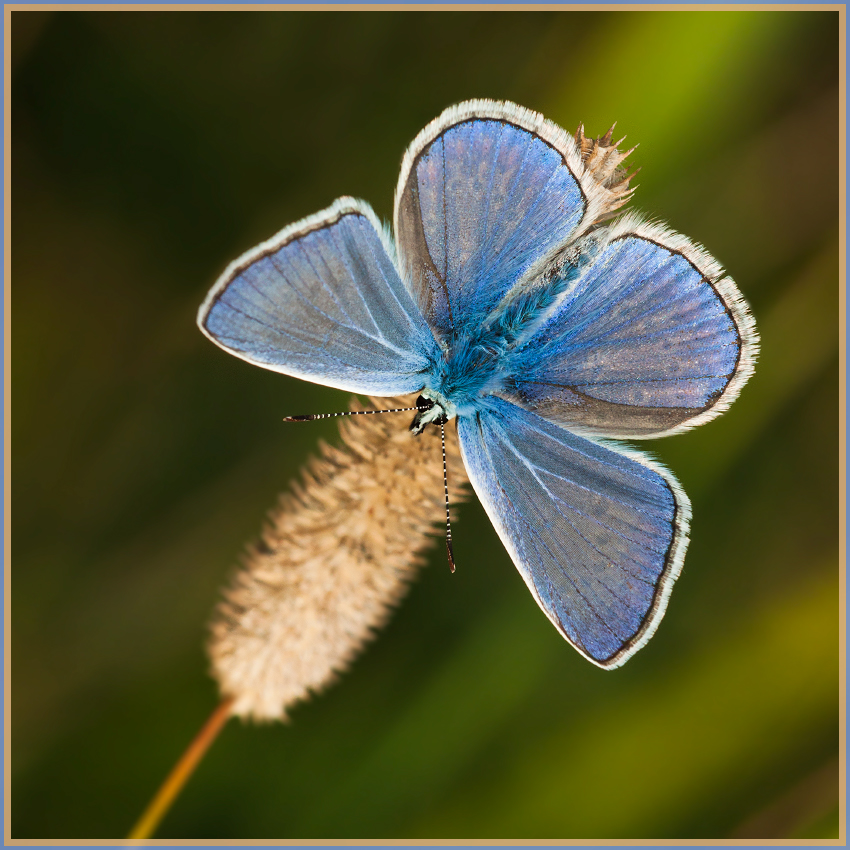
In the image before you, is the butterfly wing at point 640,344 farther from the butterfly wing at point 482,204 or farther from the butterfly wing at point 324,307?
the butterfly wing at point 324,307

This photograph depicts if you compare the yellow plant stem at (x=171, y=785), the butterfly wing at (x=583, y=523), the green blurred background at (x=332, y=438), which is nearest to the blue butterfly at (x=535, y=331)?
the butterfly wing at (x=583, y=523)

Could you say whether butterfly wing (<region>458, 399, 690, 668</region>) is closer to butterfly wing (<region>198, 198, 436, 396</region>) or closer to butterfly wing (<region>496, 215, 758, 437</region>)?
butterfly wing (<region>496, 215, 758, 437</region>)

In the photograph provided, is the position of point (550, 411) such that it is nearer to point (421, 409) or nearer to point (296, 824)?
point (421, 409)

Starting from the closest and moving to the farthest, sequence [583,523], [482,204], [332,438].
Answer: [583,523], [482,204], [332,438]

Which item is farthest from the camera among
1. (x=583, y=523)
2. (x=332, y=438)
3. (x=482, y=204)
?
(x=332, y=438)

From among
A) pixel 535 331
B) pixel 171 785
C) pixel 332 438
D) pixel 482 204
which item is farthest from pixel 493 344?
pixel 171 785

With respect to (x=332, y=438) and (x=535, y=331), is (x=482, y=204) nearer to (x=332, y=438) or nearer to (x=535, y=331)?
(x=535, y=331)

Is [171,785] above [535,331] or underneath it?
underneath
